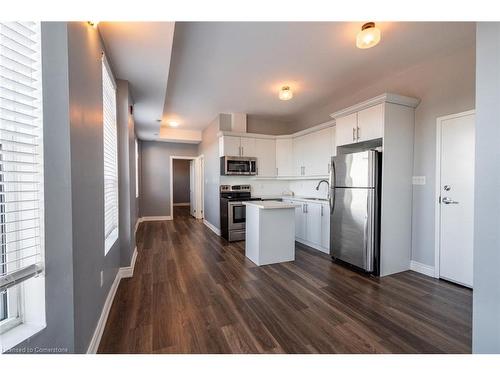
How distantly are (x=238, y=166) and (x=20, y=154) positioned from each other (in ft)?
12.9

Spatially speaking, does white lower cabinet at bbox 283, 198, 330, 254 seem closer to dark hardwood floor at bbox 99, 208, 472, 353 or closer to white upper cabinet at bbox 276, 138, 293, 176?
dark hardwood floor at bbox 99, 208, 472, 353

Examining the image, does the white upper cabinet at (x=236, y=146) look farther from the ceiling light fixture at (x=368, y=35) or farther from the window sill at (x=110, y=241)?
the ceiling light fixture at (x=368, y=35)

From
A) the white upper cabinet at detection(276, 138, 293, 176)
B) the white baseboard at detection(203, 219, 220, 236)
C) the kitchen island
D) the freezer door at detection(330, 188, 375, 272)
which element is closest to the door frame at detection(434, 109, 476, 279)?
the freezer door at detection(330, 188, 375, 272)

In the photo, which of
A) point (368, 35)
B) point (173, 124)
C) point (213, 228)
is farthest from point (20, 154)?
point (173, 124)

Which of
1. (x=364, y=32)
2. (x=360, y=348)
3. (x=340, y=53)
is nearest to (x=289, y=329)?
(x=360, y=348)

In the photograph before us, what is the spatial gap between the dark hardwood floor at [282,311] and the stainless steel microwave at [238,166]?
6.98 ft

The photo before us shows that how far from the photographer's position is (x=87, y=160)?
1480mm

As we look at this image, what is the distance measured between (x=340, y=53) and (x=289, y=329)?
9.76 feet

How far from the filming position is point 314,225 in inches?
157

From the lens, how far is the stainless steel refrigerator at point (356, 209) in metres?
2.82

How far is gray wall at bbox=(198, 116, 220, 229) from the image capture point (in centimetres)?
518

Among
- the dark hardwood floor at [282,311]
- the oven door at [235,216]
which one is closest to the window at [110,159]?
the dark hardwood floor at [282,311]

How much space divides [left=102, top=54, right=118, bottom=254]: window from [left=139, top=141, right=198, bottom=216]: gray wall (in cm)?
457

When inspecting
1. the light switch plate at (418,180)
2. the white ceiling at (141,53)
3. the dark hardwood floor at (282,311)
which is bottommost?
the dark hardwood floor at (282,311)
